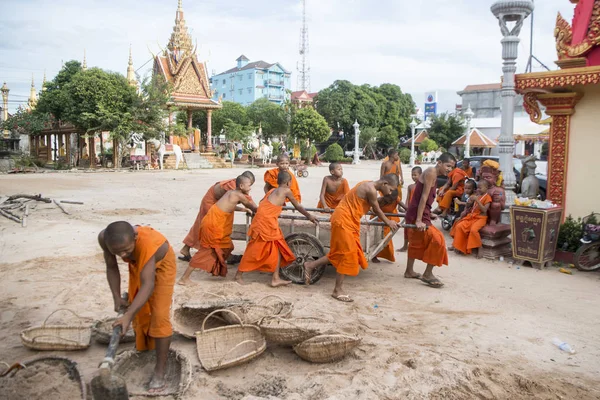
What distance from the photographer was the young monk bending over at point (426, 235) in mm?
5910

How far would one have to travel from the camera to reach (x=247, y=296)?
530 centimetres

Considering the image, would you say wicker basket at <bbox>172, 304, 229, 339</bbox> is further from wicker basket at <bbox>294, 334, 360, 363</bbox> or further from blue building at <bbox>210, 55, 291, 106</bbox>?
blue building at <bbox>210, 55, 291, 106</bbox>

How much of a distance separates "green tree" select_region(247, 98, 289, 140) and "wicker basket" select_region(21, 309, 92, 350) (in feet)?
116

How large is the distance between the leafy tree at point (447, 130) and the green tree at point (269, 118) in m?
14.5

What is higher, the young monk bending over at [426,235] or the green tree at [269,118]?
the green tree at [269,118]

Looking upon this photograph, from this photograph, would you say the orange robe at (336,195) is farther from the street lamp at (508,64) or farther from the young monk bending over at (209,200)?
the street lamp at (508,64)

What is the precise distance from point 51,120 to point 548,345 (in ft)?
102

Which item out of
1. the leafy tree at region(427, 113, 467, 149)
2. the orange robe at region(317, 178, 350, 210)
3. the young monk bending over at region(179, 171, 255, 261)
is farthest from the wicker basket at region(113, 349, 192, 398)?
the leafy tree at region(427, 113, 467, 149)

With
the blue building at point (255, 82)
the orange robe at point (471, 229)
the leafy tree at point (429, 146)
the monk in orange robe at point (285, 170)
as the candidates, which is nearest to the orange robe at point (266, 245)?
the monk in orange robe at point (285, 170)

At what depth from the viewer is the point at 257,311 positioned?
4289 mm

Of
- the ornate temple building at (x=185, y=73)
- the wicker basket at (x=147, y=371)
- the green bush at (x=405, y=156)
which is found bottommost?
the wicker basket at (x=147, y=371)

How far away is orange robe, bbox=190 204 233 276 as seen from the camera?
581 cm

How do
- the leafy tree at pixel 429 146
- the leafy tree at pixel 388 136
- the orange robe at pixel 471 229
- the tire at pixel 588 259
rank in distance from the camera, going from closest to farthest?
the tire at pixel 588 259, the orange robe at pixel 471 229, the leafy tree at pixel 429 146, the leafy tree at pixel 388 136

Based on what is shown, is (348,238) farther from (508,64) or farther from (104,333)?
(508,64)
